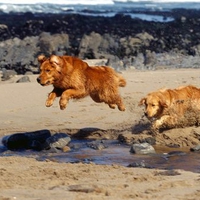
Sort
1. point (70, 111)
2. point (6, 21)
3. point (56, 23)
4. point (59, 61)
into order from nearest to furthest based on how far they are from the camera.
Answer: point (59, 61) < point (70, 111) < point (56, 23) < point (6, 21)

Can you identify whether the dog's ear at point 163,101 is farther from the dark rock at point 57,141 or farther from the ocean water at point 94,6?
the ocean water at point 94,6

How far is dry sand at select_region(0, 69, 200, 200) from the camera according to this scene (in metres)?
6.81

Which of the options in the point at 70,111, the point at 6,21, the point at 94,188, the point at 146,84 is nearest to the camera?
the point at 94,188

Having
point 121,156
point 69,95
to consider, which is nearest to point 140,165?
point 121,156

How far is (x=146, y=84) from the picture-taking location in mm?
14234

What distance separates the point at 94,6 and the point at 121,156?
4708cm

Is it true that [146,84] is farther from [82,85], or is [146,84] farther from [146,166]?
[146,166]

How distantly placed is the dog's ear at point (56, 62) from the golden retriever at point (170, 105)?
4.96ft

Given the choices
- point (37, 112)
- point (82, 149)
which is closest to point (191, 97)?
point (82, 149)

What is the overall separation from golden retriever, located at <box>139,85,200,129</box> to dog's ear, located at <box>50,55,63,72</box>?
1512mm

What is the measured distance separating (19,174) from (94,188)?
1.11 meters

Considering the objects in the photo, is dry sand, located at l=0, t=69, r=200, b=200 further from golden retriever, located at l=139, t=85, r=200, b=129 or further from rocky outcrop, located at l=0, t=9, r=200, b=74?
rocky outcrop, located at l=0, t=9, r=200, b=74

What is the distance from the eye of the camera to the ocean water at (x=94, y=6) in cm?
4941

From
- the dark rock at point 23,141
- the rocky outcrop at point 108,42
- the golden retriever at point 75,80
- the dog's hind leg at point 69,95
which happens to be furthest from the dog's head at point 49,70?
the rocky outcrop at point 108,42
